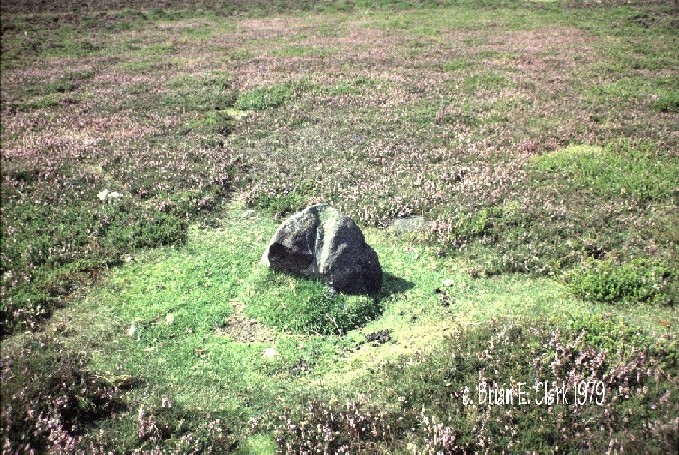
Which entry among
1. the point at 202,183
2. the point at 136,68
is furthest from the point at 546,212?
the point at 136,68

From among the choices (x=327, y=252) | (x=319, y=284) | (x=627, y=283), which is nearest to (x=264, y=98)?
(x=327, y=252)

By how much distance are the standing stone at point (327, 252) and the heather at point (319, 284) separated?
0.41 metres

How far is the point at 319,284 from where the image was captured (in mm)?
9664

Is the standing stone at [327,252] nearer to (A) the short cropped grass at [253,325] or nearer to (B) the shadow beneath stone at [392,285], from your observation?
(B) the shadow beneath stone at [392,285]

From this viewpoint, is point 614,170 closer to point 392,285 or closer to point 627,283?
point 627,283

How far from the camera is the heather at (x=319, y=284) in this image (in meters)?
6.89

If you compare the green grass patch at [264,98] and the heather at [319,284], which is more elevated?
the green grass patch at [264,98]

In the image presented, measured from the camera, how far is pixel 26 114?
2173 cm

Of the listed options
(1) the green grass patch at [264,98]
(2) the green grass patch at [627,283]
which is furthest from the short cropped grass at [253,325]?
(1) the green grass patch at [264,98]

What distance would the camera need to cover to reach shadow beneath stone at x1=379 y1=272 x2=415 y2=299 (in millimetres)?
10023

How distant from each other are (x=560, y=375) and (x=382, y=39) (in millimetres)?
34967

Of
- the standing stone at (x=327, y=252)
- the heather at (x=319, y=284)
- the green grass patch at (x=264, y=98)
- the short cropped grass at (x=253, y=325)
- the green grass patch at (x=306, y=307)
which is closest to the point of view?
the heather at (x=319, y=284)

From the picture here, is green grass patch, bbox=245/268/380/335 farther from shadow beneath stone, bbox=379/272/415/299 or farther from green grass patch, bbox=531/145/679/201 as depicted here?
green grass patch, bbox=531/145/679/201

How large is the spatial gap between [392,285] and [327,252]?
1.57m
